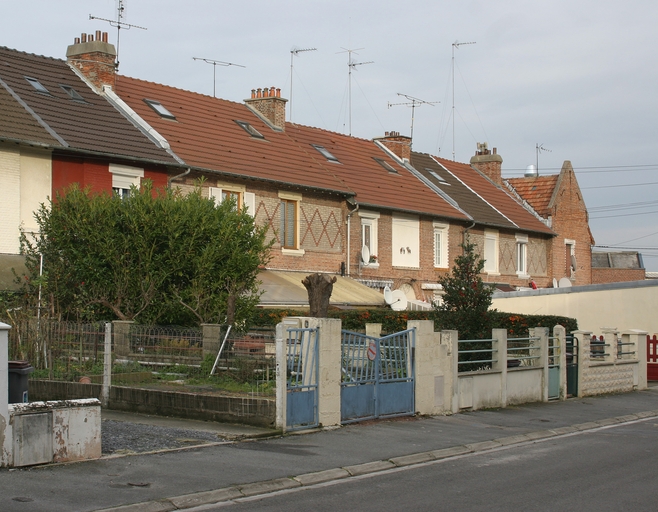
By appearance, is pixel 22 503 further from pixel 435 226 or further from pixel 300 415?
pixel 435 226

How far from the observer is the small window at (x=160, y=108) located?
1188 inches

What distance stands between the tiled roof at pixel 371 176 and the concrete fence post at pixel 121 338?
Answer: 1687cm

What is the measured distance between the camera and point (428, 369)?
16.9 m

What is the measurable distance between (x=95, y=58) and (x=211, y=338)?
52.3ft

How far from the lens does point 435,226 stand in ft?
122

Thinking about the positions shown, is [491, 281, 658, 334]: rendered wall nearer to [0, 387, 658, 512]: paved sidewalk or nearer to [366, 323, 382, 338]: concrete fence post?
[366, 323, 382, 338]: concrete fence post

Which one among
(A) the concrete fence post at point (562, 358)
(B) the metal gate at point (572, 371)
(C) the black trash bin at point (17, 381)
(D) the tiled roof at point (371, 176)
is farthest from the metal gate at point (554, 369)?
(C) the black trash bin at point (17, 381)

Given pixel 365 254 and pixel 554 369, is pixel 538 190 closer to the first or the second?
pixel 365 254

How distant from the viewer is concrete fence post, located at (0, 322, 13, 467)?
→ 10.2 metres

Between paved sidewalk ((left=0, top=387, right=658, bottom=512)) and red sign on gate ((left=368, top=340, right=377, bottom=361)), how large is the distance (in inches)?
43.9

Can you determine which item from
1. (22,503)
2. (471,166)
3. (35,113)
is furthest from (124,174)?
(471,166)

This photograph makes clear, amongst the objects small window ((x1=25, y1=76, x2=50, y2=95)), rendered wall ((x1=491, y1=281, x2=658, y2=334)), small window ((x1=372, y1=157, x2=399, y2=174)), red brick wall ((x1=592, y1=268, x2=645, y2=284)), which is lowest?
rendered wall ((x1=491, y1=281, x2=658, y2=334))

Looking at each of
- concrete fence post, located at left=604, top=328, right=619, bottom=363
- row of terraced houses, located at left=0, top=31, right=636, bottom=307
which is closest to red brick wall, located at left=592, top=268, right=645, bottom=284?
row of terraced houses, located at left=0, top=31, right=636, bottom=307

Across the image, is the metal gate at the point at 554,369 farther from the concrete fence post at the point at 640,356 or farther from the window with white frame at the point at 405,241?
the window with white frame at the point at 405,241
